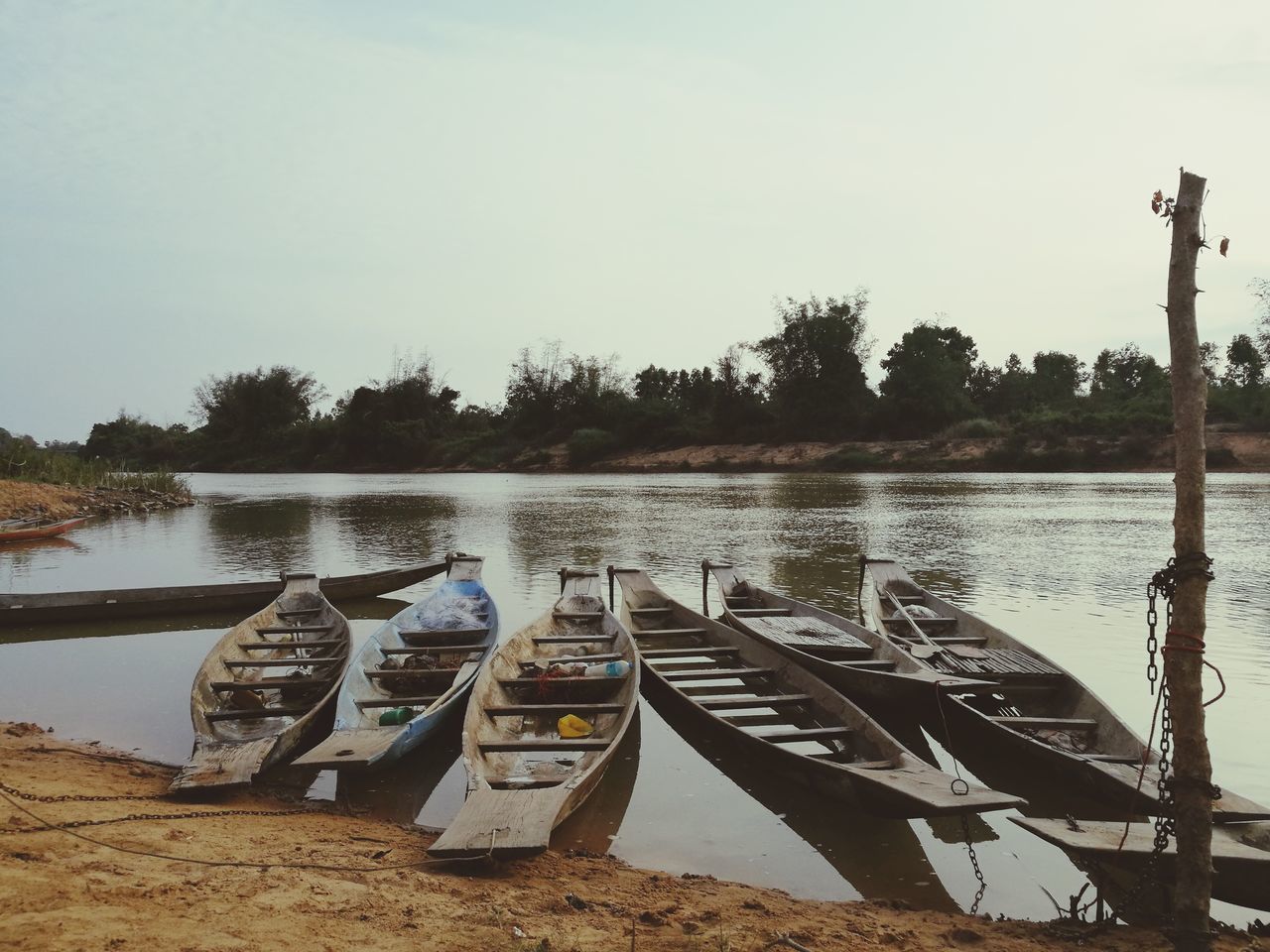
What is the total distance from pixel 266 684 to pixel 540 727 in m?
2.15

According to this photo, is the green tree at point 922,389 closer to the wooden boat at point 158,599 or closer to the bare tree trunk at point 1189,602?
the wooden boat at point 158,599

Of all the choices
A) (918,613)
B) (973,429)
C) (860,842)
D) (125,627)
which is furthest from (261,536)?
(973,429)

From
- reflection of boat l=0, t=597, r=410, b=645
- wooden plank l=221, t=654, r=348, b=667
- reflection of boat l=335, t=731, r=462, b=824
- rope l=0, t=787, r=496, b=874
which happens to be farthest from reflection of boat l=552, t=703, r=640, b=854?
reflection of boat l=0, t=597, r=410, b=645

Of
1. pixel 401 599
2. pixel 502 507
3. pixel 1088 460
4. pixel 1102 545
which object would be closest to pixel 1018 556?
pixel 1102 545

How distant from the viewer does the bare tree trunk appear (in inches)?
132

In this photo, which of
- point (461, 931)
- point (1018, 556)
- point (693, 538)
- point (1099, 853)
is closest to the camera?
point (461, 931)

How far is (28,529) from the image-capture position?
18.5 m

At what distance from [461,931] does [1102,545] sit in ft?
54.5

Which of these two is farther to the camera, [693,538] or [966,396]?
[966,396]

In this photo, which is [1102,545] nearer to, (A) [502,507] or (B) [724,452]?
(A) [502,507]

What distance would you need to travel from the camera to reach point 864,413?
58.5 m

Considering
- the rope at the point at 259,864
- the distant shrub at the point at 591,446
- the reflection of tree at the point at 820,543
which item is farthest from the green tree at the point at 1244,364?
the rope at the point at 259,864

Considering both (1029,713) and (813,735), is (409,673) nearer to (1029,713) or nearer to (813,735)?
(813,735)

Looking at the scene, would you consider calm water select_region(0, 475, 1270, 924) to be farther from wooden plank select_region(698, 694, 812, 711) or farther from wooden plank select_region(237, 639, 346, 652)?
wooden plank select_region(237, 639, 346, 652)
